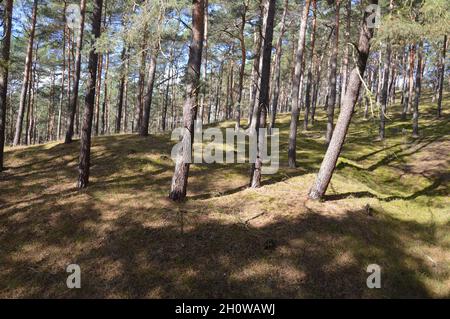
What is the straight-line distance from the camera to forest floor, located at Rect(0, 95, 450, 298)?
730 centimetres

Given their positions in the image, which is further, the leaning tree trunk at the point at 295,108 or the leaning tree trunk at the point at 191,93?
the leaning tree trunk at the point at 295,108

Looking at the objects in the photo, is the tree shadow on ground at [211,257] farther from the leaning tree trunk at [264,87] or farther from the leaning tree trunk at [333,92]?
the leaning tree trunk at [333,92]

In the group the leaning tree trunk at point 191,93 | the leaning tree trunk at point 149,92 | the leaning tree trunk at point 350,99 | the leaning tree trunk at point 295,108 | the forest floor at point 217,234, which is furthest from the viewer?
the leaning tree trunk at point 149,92

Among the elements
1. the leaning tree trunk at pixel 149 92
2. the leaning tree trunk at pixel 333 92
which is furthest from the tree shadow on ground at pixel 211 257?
the leaning tree trunk at pixel 149 92

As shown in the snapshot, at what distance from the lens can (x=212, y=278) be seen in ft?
24.1

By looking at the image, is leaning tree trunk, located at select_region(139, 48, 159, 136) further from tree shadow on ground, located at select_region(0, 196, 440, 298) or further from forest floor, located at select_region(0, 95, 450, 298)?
tree shadow on ground, located at select_region(0, 196, 440, 298)

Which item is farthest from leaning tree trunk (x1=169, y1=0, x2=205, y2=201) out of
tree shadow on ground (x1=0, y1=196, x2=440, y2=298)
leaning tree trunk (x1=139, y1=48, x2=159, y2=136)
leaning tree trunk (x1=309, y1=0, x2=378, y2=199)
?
leaning tree trunk (x1=139, y1=48, x2=159, y2=136)

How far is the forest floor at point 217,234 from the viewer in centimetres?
730

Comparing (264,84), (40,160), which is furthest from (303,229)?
(40,160)

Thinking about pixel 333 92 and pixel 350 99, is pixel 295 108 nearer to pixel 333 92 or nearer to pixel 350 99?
pixel 333 92

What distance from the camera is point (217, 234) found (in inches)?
353

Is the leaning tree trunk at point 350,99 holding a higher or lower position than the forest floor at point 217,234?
higher

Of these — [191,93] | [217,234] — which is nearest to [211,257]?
[217,234]
